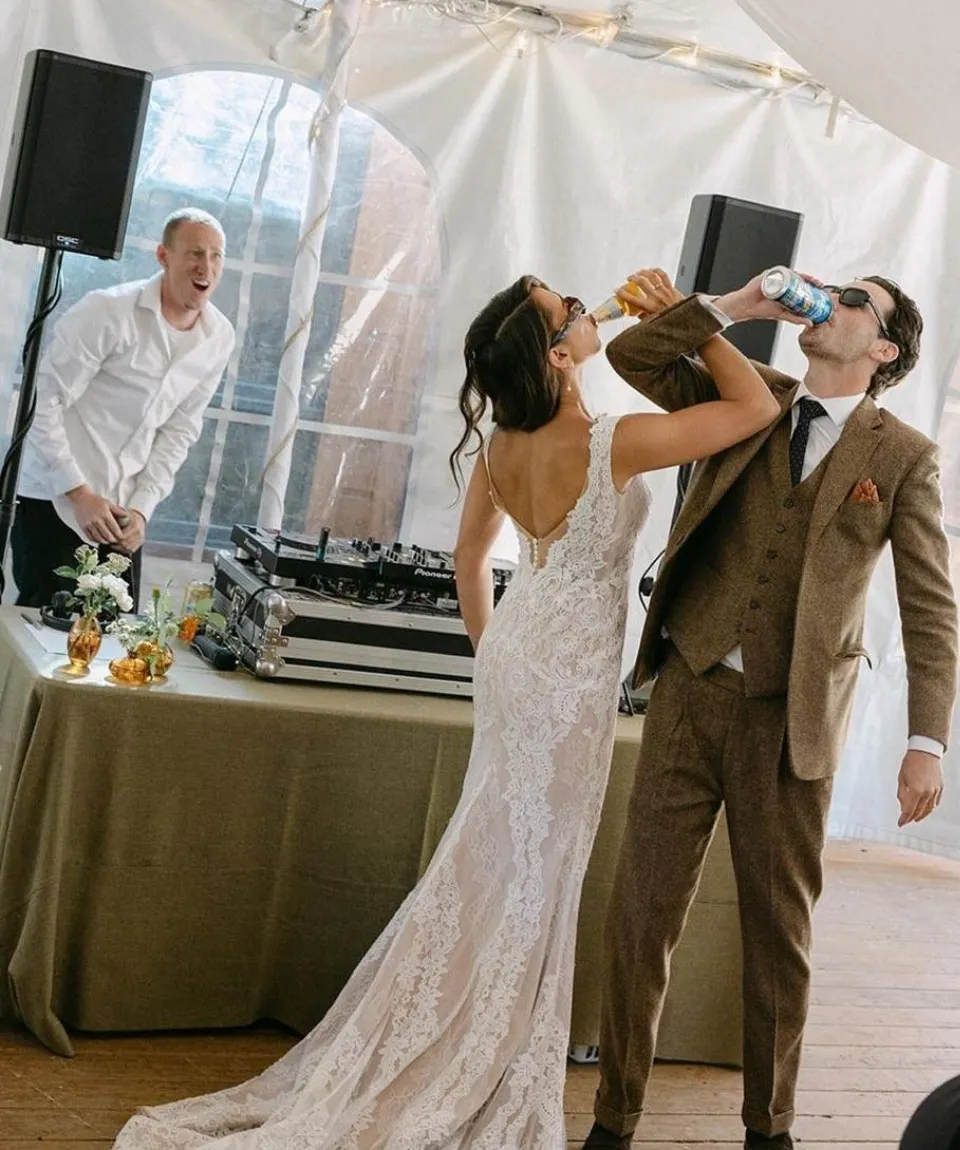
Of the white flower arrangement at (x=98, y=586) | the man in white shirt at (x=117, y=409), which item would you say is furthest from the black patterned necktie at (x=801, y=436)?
the man in white shirt at (x=117, y=409)

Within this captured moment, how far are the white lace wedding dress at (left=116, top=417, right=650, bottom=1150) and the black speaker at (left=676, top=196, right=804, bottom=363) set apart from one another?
145 centimetres

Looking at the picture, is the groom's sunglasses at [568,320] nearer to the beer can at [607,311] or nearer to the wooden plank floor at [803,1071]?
the beer can at [607,311]

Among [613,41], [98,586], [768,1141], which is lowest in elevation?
[768,1141]

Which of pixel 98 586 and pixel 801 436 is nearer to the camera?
pixel 801 436

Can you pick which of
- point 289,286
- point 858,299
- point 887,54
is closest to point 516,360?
point 858,299

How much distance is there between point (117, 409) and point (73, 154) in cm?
74

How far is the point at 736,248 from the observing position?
13.5 ft

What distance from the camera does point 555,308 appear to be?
278 centimetres

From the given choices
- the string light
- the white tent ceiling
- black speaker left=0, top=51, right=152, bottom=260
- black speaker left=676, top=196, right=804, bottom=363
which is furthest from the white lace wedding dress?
the string light

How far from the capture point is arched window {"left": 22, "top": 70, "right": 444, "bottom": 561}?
5051 mm

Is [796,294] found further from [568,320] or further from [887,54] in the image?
[887,54]

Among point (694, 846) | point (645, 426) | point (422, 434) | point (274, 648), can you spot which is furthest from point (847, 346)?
point (422, 434)

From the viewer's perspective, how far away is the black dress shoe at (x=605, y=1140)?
2959 millimetres

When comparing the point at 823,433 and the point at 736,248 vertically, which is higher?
the point at 736,248
